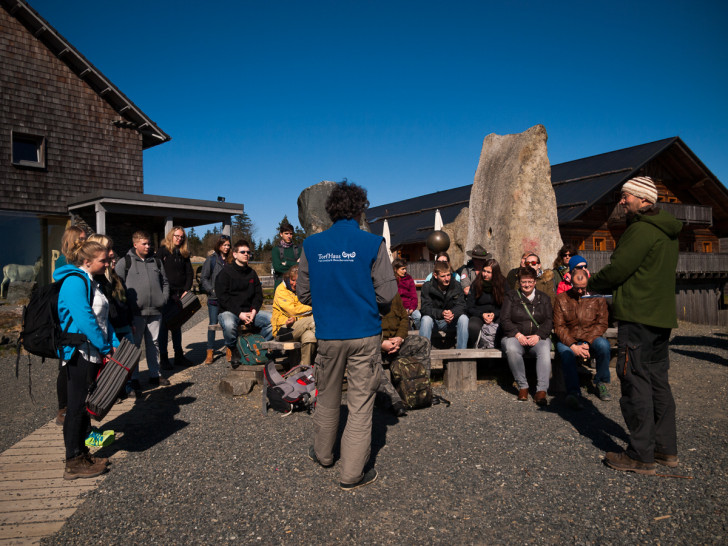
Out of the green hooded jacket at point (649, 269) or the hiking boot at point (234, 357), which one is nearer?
the green hooded jacket at point (649, 269)

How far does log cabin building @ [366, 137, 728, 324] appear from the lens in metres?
20.9

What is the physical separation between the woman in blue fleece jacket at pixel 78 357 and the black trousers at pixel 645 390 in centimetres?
392

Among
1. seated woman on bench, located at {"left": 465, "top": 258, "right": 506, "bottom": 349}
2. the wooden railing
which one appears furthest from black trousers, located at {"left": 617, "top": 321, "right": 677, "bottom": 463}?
the wooden railing

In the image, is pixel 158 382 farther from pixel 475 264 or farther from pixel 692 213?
pixel 692 213

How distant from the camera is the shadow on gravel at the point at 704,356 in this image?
795 cm

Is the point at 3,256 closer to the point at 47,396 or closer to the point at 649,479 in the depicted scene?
the point at 47,396

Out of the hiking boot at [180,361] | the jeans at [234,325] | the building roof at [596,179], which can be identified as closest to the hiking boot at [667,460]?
the jeans at [234,325]

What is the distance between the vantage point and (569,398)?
5242 mm

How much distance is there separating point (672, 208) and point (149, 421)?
2395cm

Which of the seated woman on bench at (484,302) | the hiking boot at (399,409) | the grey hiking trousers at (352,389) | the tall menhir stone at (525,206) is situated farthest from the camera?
the tall menhir stone at (525,206)

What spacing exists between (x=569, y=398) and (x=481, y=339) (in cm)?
144

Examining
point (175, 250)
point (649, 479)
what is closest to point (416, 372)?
point (649, 479)

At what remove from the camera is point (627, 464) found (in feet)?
11.7

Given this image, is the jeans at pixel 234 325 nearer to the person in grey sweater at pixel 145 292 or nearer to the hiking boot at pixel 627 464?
the person in grey sweater at pixel 145 292
